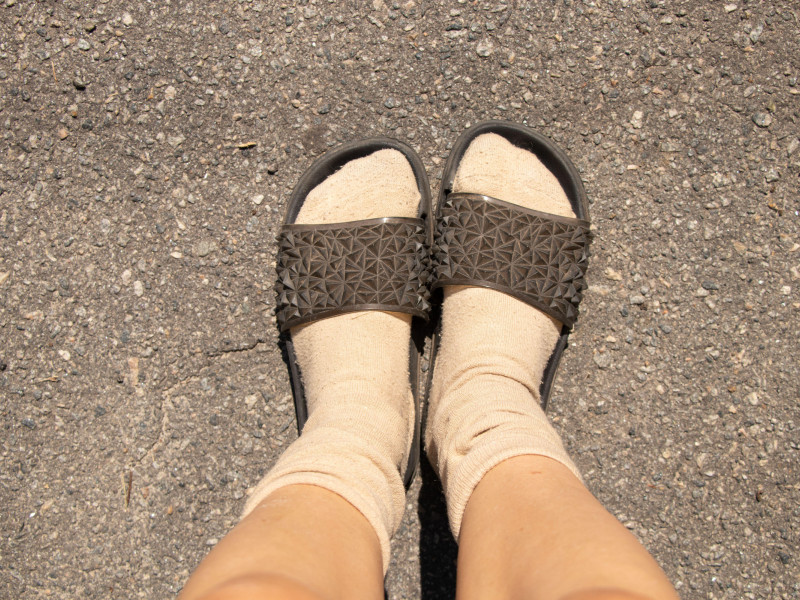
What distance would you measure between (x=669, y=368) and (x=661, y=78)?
2.92 feet

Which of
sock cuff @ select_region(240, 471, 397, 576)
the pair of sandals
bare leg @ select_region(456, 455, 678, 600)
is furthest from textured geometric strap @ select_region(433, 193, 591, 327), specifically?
sock cuff @ select_region(240, 471, 397, 576)

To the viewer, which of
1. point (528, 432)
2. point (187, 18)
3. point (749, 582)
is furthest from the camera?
point (187, 18)

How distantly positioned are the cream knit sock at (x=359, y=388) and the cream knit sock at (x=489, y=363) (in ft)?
0.42

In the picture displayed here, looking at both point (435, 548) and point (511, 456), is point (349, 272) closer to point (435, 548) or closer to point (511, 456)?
point (511, 456)

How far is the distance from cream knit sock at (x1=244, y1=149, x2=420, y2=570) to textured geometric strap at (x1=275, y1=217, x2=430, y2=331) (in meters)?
0.05

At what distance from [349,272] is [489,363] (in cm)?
48

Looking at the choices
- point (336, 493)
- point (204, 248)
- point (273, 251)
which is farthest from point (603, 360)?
point (204, 248)

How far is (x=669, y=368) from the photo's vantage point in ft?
5.49

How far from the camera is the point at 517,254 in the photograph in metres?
1.62

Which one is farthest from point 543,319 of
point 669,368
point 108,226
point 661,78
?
point 108,226

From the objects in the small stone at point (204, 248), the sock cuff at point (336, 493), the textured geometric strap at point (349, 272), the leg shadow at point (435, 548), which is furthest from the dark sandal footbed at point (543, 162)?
the small stone at point (204, 248)

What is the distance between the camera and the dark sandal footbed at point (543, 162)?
167 centimetres

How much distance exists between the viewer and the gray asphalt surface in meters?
1.65

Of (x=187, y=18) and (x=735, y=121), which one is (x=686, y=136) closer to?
(x=735, y=121)
